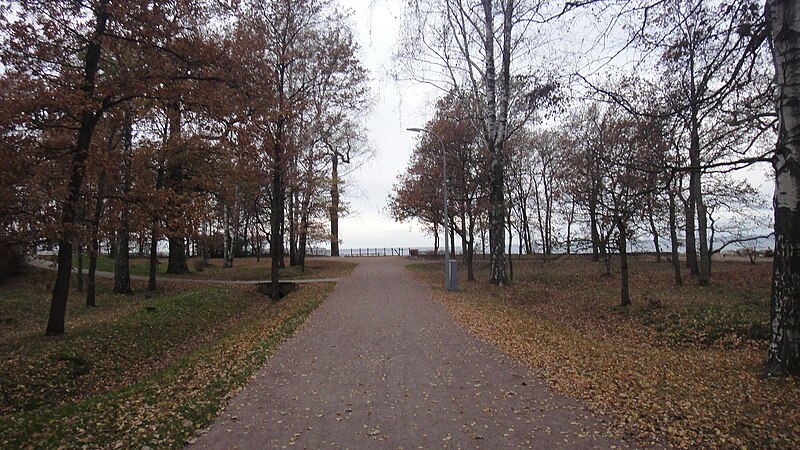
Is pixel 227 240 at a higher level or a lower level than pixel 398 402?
higher

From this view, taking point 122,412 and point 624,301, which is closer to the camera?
point 122,412

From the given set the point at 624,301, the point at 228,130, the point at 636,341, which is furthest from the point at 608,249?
the point at 228,130

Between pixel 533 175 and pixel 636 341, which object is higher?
pixel 533 175

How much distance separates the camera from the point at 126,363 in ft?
32.9

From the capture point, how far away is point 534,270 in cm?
2762

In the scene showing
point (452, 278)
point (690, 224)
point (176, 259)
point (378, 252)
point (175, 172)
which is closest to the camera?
point (452, 278)

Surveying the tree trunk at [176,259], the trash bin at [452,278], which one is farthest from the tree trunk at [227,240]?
the trash bin at [452,278]

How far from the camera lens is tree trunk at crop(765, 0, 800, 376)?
5.88 meters

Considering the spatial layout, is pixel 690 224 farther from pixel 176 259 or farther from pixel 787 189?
pixel 176 259

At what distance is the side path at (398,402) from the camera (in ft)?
15.8

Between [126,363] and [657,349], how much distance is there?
35.3 feet

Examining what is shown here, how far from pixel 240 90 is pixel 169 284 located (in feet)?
48.6

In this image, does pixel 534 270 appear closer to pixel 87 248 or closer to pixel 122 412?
pixel 87 248

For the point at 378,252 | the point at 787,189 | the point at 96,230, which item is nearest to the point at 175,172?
the point at 96,230
